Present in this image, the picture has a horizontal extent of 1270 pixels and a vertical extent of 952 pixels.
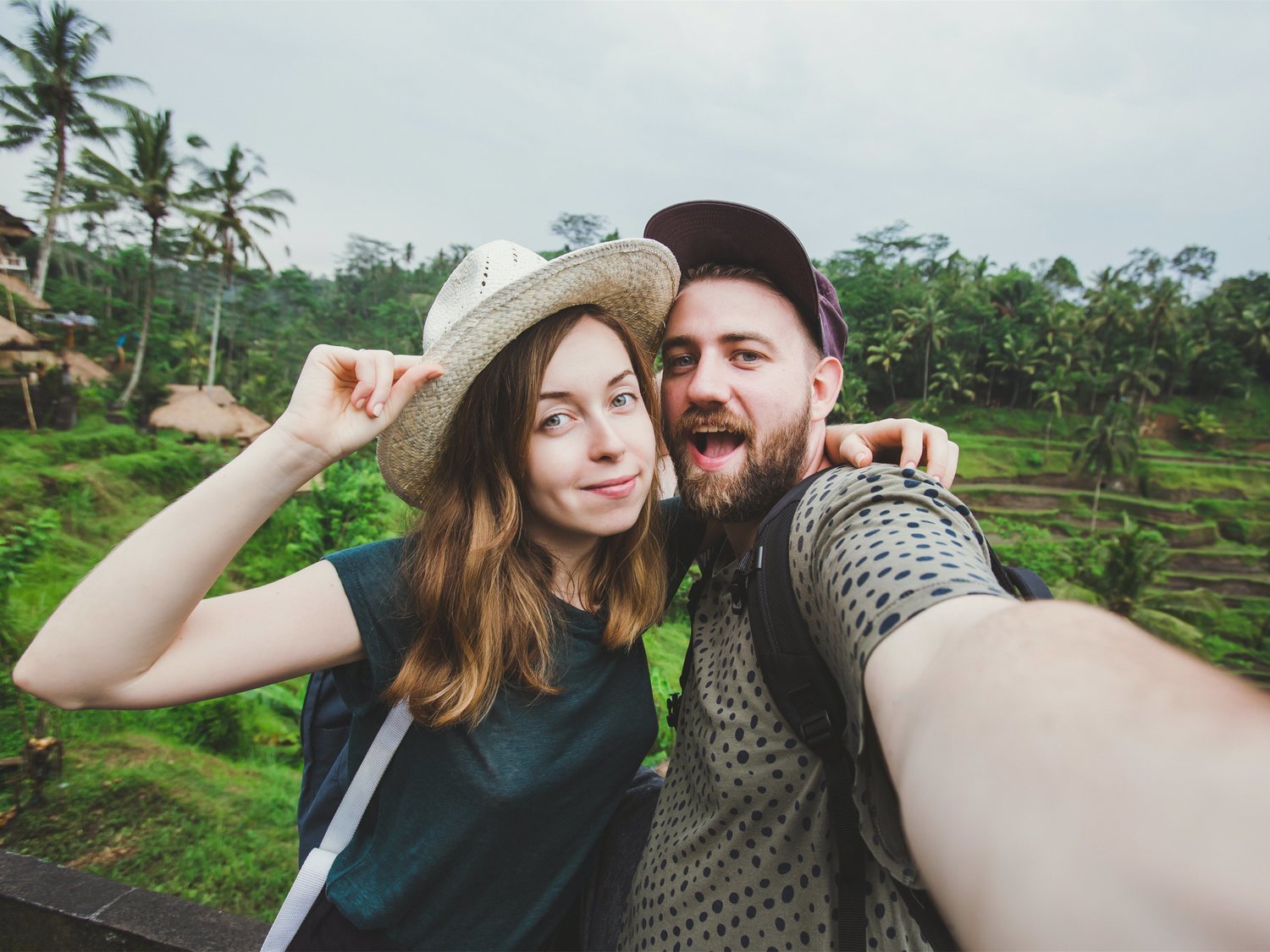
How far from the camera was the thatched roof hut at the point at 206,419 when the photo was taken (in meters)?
18.2

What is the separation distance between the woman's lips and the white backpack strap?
0.59 meters

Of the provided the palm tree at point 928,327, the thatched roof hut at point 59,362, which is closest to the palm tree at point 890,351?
the palm tree at point 928,327

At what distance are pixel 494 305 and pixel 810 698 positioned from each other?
979 mm

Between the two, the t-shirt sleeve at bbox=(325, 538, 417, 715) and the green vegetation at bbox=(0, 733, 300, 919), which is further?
the green vegetation at bbox=(0, 733, 300, 919)

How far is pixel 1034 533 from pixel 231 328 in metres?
39.9

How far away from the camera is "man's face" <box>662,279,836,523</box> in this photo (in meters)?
1.63

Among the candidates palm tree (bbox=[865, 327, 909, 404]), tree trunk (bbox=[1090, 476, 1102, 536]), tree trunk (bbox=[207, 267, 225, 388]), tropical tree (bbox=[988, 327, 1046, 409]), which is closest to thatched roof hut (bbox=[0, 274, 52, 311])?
tree trunk (bbox=[207, 267, 225, 388])

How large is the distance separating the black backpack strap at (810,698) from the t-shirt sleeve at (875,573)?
31 millimetres

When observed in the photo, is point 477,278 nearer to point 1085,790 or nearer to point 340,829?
point 340,829

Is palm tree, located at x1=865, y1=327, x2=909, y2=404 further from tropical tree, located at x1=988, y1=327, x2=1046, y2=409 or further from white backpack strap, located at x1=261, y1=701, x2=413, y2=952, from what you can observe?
white backpack strap, located at x1=261, y1=701, x2=413, y2=952

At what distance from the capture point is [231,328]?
114 feet

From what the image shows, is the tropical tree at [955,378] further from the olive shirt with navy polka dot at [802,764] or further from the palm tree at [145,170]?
the olive shirt with navy polka dot at [802,764]

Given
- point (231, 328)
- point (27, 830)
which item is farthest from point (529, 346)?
point (231, 328)

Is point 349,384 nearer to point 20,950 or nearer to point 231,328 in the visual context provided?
A: point 20,950
